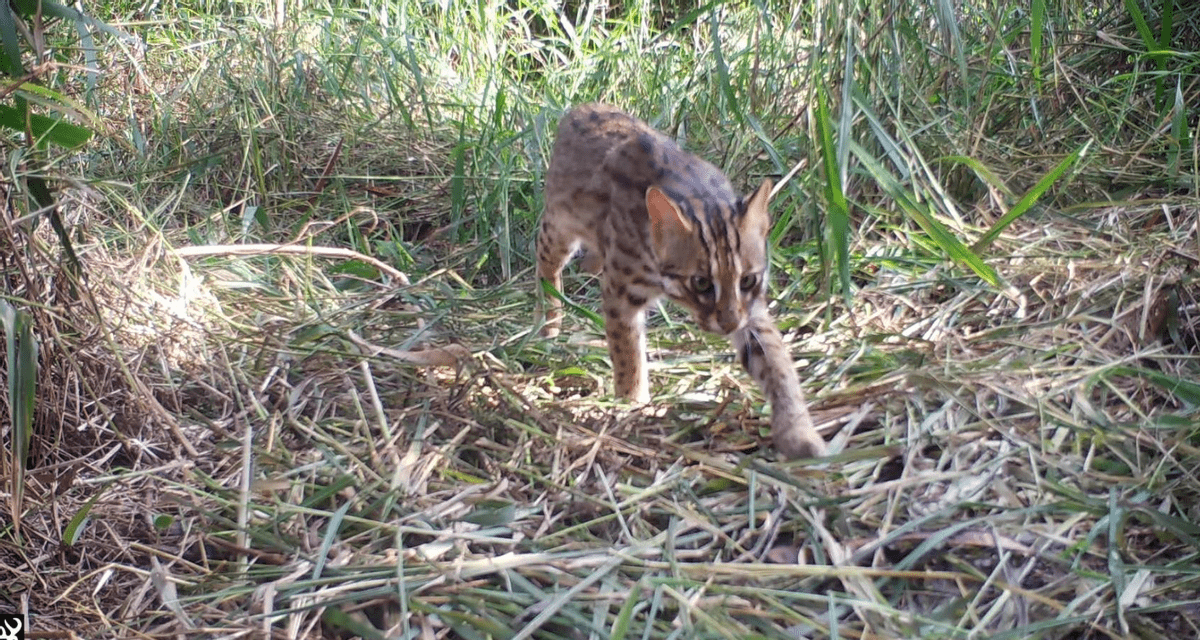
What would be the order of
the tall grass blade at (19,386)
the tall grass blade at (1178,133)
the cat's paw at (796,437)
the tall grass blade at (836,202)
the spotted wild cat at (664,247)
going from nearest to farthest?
the tall grass blade at (19,386) < the cat's paw at (796,437) < the spotted wild cat at (664,247) < the tall grass blade at (836,202) < the tall grass blade at (1178,133)

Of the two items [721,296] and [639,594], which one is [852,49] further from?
[639,594]

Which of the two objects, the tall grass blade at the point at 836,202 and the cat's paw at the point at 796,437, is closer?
the cat's paw at the point at 796,437

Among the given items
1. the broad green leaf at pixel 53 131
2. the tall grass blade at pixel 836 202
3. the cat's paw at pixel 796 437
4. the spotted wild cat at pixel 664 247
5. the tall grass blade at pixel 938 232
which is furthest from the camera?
the tall grass blade at pixel 938 232

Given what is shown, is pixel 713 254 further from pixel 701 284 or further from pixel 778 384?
pixel 778 384

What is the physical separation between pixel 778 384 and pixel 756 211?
66cm

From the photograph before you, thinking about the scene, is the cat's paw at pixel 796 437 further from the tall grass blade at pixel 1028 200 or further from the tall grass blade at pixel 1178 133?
the tall grass blade at pixel 1178 133

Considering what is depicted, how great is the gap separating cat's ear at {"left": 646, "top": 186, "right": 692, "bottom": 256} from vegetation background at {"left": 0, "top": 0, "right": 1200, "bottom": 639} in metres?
0.54

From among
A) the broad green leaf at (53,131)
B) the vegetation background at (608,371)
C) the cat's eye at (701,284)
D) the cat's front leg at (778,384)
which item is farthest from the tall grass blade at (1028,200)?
the broad green leaf at (53,131)

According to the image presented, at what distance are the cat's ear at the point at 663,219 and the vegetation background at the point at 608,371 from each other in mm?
538

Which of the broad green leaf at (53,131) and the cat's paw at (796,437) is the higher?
the broad green leaf at (53,131)

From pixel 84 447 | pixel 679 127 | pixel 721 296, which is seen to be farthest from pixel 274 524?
pixel 679 127

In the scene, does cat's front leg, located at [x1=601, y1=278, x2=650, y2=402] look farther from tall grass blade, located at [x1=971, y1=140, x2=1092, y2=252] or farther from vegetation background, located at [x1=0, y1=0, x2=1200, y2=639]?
tall grass blade, located at [x1=971, y1=140, x2=1092, y2=252]

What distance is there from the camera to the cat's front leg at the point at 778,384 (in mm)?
3283

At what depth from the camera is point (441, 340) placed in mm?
4273
